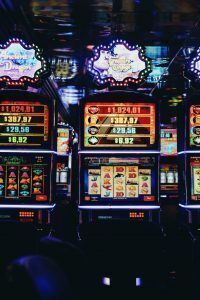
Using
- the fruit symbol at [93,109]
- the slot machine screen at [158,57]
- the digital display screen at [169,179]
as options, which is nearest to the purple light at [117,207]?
the fruit symbol at [93,109]

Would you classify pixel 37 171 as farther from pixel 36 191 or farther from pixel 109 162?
pixel 109 162

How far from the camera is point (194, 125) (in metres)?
5.50

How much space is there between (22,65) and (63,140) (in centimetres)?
681

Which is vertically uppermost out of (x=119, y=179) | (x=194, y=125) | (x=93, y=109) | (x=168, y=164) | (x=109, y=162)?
(x=93, y=109)

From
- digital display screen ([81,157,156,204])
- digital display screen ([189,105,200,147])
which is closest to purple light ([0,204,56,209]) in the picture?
digital display screen ([81,157,156,204])

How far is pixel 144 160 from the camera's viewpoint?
543cm

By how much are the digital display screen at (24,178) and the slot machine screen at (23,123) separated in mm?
181

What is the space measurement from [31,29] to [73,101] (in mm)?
9047

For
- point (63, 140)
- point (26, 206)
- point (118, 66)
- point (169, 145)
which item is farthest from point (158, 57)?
point (26, 206)

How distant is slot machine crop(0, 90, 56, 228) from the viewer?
5.46 metres

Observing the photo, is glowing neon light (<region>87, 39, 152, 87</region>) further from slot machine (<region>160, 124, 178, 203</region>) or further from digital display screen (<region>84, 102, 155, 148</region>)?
slot machine (<region>160, 124, 178, 203</region>)

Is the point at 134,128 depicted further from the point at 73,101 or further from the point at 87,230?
the point at 73,101

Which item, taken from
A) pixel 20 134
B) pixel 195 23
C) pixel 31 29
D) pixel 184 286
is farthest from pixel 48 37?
pixel 184 286

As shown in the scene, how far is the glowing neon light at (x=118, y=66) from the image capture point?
563 centimetres
